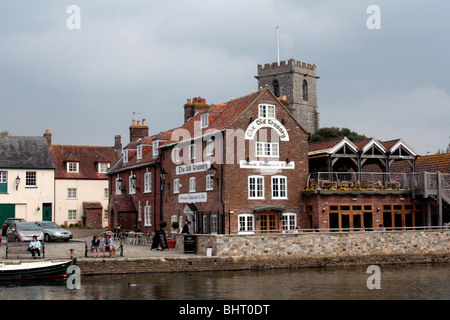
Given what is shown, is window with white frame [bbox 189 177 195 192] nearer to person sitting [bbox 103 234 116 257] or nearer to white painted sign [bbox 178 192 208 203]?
white painted sign [bbox 178 192 208 203]

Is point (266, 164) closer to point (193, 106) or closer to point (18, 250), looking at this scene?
point (193, 106)

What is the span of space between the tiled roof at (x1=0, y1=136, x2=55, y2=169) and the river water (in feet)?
93.9

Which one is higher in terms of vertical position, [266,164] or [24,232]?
[266,164]

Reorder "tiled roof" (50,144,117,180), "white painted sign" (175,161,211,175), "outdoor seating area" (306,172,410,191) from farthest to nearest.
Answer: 1. "tiled roof" (50,144,117,180)
2. "white painted sign" (175,161,211,175)
3. "outdoor seating area" (306,172,410,191)

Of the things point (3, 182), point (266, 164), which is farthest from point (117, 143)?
point (266, 164)

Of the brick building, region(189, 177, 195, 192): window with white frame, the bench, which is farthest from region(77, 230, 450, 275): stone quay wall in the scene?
region(189, 177, 195, 192): window with white frame

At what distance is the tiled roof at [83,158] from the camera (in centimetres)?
5894

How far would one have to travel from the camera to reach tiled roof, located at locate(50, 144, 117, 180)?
5894 cm

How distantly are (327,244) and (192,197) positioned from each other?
997 cm

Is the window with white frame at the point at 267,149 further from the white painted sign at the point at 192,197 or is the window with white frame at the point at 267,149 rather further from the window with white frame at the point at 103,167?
the window with white frame at the point at 103,167

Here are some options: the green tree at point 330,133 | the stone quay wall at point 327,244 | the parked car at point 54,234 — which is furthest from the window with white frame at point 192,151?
the green tree at point 330,133

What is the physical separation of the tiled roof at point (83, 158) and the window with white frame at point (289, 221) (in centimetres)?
2705

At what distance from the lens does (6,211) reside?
5431 cm
